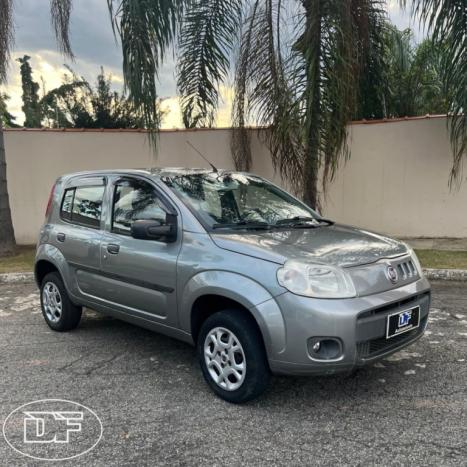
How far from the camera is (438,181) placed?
927 centimetres

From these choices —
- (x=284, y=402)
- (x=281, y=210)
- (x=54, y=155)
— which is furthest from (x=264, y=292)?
(x=54, y=155)

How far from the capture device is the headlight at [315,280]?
3123mm

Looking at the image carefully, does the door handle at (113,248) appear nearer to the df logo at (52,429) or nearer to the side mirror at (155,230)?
the side mirror at (155,230)

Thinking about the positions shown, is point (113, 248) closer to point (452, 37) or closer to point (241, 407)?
point (241, 407)

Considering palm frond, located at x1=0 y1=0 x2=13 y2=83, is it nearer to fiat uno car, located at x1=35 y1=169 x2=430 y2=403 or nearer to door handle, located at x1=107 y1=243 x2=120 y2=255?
fiat uno car, located at x1=35 y1=169 x2=430 y2=403

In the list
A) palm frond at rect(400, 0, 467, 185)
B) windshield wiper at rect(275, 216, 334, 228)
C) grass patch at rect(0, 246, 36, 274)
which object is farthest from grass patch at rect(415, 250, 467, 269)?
grass patch at rect(0, 246, 36, 274)

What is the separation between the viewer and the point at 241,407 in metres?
3.40

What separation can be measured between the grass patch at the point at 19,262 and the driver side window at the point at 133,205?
4.20 metres

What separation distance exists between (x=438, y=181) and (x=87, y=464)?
829 cm

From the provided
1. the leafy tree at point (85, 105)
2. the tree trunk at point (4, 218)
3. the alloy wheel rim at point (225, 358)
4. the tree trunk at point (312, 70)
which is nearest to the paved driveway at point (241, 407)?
the alloy wheel rim at point (225, 358)

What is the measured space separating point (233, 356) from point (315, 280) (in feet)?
2.60

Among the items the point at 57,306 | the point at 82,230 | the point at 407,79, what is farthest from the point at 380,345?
the point at 407,79

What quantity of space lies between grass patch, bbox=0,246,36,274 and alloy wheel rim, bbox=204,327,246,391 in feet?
17.5

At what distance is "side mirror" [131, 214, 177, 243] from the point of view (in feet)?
12.3
